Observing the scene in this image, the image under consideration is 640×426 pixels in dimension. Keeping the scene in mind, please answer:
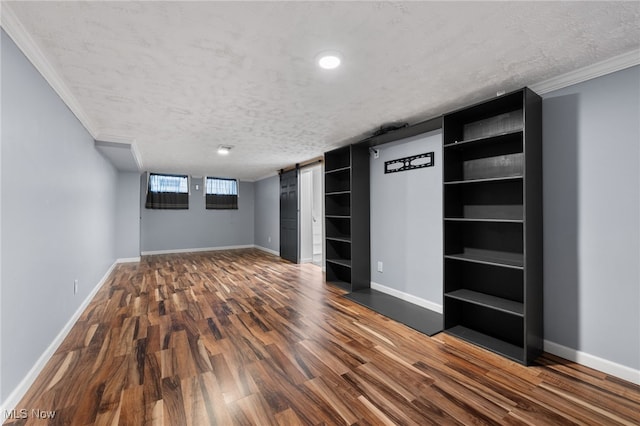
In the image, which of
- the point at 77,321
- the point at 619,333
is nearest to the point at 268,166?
the point at 77,321

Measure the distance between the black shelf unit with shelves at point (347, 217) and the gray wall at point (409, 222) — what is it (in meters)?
0.14

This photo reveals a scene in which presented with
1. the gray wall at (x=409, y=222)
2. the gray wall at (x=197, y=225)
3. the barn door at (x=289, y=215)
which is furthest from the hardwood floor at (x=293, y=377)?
the gray wall at (x=197, y=225)

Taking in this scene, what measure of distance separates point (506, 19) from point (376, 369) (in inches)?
95.6

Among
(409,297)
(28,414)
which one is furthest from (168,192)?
(409,297)

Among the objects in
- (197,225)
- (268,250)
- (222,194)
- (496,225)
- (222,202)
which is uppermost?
(222,194)

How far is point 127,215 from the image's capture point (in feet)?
20.7

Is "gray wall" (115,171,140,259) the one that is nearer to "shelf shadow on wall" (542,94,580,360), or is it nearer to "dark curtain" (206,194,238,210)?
"dark curtain" (206,194,238,210)

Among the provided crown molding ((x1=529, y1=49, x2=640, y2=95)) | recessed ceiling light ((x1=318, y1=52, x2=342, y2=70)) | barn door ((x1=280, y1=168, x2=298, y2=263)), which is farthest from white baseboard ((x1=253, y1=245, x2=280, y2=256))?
crown molding ((x1=529, y1=49, x2=640, y2=95))

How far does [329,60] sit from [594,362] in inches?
119

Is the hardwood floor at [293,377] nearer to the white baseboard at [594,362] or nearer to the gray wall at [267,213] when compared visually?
the white baseboard at [594,362]

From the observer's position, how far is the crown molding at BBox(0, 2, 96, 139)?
145cm

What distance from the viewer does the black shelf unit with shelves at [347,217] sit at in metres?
3.96

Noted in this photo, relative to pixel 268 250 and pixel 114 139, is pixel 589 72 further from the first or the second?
pixel 268 250

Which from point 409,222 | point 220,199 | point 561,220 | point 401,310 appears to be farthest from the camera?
point 220,199
